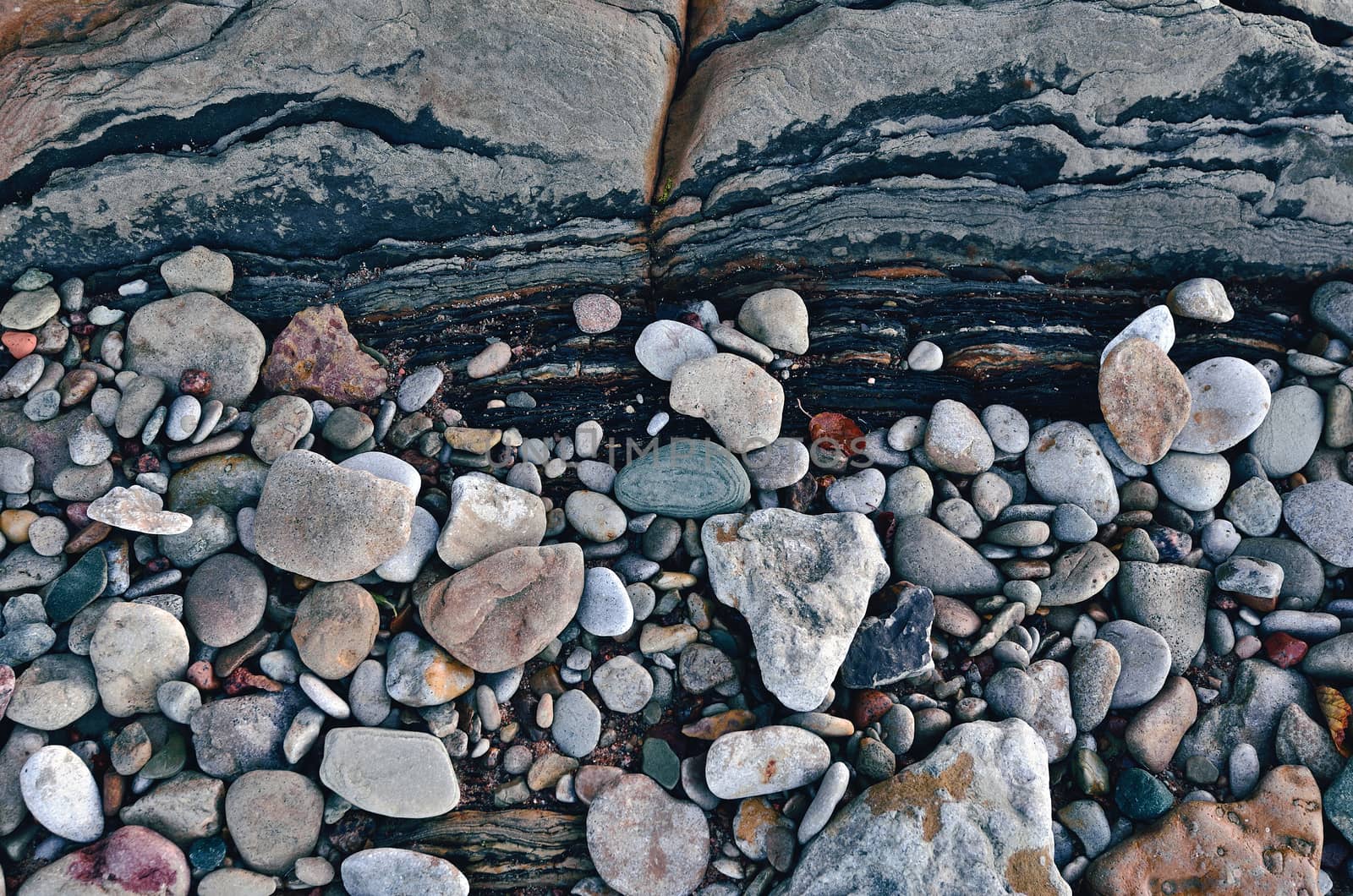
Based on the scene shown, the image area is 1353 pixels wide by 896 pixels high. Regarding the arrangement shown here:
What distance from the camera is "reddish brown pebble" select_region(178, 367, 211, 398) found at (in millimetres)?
3152

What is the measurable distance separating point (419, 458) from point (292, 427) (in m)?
0.47

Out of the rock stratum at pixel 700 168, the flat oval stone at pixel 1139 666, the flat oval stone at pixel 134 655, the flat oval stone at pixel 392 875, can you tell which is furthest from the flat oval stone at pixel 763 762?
the flat oval stone at pixel 134 655

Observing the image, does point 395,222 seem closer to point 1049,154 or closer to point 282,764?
point 282,764

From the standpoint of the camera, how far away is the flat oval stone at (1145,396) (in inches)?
131

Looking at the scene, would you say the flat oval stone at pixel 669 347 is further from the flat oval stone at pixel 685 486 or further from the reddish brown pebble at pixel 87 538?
the reddish brown pebble at pixel 87 538

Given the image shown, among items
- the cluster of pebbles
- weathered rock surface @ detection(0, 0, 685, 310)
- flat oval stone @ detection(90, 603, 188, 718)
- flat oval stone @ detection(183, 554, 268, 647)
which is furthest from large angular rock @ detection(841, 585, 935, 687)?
flat oval stone @ detection(90, 603, 188, 718)

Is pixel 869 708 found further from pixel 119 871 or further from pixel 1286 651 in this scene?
pixel 119 871

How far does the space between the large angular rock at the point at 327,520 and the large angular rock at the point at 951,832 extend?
1853 millimetres

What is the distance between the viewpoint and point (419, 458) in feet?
10.7

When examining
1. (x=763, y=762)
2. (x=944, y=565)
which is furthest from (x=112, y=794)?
(x=944, y=565)

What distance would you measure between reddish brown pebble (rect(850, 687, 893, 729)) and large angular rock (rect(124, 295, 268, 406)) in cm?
261

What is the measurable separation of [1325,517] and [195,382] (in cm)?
441

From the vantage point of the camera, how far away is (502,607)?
3025 millimetres

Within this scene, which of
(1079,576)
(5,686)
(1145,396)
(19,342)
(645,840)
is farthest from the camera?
(1145,396)
